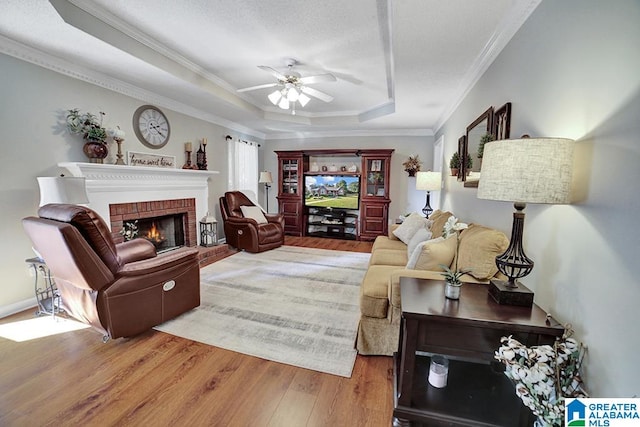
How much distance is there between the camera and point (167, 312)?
7.82 feet

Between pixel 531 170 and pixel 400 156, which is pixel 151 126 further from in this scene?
pixel 400 156

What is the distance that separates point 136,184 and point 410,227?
3.68 m

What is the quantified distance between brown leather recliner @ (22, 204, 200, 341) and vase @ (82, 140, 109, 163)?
1.38m

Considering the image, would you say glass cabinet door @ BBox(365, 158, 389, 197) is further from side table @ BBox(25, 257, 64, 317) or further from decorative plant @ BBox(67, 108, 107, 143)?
side table @ BBox(25, 257, 64, 317)

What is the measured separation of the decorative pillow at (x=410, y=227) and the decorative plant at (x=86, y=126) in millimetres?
3857

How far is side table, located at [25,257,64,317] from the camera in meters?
2.42

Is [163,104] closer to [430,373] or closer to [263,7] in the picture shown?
[263,7]

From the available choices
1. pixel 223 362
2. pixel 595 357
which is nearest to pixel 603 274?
pixel 595 357

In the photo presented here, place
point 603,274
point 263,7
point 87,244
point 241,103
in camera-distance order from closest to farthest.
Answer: point 603,274 < point 87,244 < point 263,7 < point 241,103

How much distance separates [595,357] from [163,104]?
199 inches

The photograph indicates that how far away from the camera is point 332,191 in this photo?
6.21m

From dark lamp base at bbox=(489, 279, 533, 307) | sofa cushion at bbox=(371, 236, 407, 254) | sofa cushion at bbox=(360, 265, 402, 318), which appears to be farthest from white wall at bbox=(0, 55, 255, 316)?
dark lamp base at bbox=(489, 279, 533, 307)

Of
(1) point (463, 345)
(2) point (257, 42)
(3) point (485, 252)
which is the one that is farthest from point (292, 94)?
(1) point (463, 345)

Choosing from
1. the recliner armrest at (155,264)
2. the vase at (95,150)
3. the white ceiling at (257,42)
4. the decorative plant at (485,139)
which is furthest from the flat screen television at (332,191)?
the recliner armrest at (155,264)
